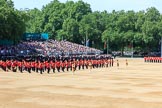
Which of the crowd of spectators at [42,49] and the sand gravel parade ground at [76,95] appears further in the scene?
the crowd of spectators at [42,49]

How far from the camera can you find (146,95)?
2480 centimetres

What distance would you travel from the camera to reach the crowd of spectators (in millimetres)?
65863

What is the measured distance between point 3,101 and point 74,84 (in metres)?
9.64

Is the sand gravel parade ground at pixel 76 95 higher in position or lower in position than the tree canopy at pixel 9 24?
lower

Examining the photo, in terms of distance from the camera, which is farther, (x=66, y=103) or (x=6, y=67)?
(x=6, y=67)

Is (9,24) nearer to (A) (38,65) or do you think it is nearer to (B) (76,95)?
(A) (38,65)

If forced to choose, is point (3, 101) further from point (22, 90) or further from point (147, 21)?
point (147, 21)

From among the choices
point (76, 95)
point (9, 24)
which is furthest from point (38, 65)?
point (9, 24)

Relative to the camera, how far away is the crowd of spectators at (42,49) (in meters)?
65.9

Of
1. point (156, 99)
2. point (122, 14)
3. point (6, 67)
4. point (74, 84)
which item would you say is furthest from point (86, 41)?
point (156, 99)

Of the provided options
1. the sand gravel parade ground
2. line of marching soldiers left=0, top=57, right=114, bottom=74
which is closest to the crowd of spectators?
line of marching soldiers left=0, top=57, right=114, bottom=74

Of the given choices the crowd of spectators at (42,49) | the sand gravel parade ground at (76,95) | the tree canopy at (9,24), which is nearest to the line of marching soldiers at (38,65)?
the sand gravel parade ground at (76,95)

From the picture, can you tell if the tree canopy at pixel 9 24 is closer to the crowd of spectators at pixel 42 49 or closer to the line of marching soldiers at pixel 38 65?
the crowd of spectators at pixel 42 49

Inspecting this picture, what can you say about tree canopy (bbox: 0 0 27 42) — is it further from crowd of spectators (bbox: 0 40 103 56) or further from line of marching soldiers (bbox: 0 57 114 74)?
line of marching soldiers (bbox: 0 57 114 74)
